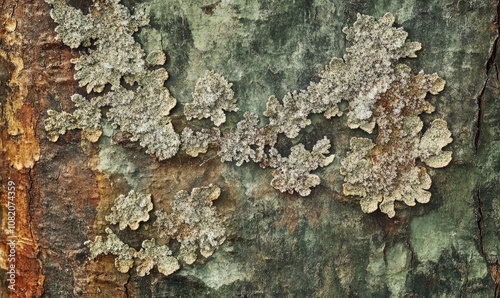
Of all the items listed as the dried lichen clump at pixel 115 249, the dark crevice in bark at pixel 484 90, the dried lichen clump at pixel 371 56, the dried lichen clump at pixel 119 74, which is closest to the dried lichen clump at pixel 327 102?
the dried lichen clump at pixel 371 56

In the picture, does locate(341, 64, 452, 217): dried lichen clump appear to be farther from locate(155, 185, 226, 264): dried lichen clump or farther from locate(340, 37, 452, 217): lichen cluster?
locate(155, 185, 226, 264): dried lichen clump

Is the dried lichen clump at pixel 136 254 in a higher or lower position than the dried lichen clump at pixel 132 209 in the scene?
lower

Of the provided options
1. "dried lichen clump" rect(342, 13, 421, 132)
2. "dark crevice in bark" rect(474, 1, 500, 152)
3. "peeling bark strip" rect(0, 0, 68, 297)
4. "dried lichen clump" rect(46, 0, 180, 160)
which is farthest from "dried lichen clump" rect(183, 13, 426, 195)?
"peeling bark strip" rect(0, 0, 68, 297)

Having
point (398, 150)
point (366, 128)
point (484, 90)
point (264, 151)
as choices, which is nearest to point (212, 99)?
point (264, 151)

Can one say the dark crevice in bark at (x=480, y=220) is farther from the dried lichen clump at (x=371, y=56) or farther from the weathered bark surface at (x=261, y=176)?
the dried lichen clump at (x=371, y=56)

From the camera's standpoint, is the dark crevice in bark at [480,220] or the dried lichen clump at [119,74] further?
the dark crevice in bark at [480,220]

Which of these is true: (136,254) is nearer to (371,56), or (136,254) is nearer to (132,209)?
(132,209)
